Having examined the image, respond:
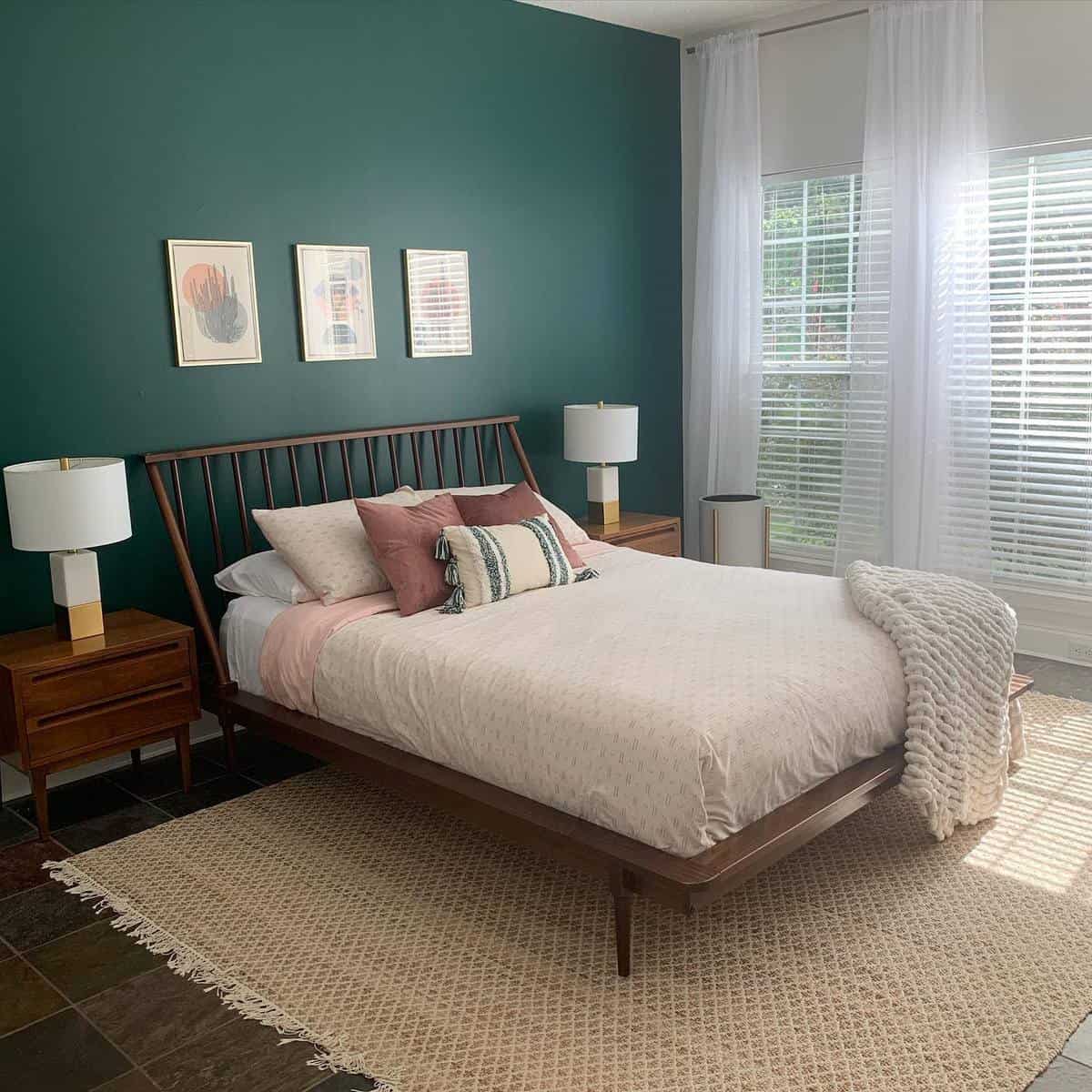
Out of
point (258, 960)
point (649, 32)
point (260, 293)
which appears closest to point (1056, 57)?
point (649, 32)

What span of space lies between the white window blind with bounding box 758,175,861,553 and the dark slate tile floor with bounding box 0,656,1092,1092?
359 cm

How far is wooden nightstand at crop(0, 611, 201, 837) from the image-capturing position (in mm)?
3340

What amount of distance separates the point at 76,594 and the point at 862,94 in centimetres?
413

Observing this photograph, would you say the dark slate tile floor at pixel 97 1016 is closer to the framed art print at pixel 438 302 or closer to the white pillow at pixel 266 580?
the white pillow at pixel 266 580

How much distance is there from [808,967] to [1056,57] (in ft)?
12.7

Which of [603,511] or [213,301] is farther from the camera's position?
[603,511]

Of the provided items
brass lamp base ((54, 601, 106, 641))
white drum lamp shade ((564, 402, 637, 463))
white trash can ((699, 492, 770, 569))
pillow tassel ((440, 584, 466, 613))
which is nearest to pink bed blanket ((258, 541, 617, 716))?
pillow tassel ((440, 584, 466, 613))

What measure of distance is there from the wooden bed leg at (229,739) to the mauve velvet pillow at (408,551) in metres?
0.74

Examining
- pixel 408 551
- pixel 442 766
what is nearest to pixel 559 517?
pixel 408 551

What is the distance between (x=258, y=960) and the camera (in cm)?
275

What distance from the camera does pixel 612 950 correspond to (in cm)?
272

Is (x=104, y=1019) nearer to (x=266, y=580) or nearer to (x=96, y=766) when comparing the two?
(x=96, y=766)

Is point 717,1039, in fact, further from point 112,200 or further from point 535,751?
point 112,200

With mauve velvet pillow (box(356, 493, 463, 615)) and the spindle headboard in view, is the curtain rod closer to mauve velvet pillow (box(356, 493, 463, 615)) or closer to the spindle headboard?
the spindle headboard
